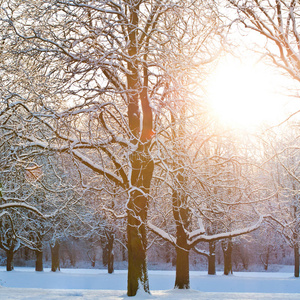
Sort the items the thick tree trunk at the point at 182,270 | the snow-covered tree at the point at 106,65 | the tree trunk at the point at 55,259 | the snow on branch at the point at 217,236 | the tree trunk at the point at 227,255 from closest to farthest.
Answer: the snow-covered tree at the point at 106,65 → the snow on branch at the point at 217,236 → the thick tree trunk at the point at 182,270 → the tree trunk at the point at 227,255 → the tree trunk at the point at 55,259

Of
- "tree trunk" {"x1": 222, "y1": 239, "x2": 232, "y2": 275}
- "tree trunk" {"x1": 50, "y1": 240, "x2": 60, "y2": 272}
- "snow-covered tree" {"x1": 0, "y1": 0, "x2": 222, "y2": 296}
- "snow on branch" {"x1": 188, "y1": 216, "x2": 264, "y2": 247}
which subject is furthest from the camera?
"tree trunk" {"x1": 50, "y1": 240, "x2": 60, "y2": 272}

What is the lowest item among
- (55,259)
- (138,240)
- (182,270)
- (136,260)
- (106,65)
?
(55,259)

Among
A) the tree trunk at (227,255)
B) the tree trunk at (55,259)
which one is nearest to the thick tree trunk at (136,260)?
the tree trunk at (227,255)

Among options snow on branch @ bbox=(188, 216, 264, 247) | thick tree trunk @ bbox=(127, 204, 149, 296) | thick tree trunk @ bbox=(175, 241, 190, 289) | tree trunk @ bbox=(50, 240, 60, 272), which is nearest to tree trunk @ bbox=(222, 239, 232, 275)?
tree trunk @ bbox=(50, 240, 60, 272)

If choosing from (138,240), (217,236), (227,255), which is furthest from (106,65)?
(227,255)

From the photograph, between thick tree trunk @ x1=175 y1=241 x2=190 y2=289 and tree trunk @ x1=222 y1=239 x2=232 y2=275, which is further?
tree trunk @ x1=222 y1=239 x2=232 y2=275

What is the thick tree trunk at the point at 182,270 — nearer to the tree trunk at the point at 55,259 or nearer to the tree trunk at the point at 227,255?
the tree trunk at the point at 227,255

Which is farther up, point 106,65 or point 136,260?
point 106,65

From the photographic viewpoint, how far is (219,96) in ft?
34.9

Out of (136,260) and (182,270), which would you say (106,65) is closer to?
(136,260)

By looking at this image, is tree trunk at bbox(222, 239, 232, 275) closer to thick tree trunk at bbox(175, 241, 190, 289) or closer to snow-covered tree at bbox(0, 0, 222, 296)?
thick tree trunk at bbox(175, 241, 190, 289)

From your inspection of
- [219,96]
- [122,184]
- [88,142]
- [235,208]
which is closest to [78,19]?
[88,142]

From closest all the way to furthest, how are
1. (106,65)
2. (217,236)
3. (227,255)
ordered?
(106,65), (217,236), (227,255)

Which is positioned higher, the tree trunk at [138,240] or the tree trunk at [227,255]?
the tree trunk at [138,240]
